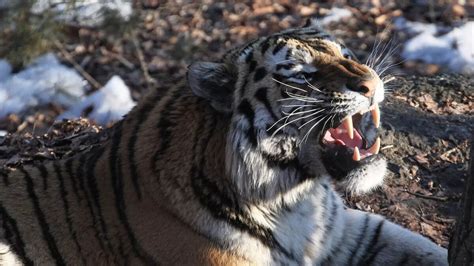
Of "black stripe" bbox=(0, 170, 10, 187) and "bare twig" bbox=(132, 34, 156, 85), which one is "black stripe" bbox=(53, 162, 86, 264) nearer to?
"black stripe" bbox=(0, 170, 10, 187)

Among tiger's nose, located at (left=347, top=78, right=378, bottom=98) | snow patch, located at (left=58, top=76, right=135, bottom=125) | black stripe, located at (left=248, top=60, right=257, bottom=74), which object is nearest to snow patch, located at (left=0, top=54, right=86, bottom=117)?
snow patch, located at (left=58, top=76, right=135, bottom=125)

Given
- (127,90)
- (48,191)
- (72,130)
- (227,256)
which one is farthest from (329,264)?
(127,90)

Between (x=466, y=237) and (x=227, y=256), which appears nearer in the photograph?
(x=466, y=237)

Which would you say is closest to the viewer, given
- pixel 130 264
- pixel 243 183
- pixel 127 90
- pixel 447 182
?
pixel 243 183

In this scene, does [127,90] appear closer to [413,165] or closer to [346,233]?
[413,165]

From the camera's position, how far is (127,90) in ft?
20.8

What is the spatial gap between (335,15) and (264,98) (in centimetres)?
461

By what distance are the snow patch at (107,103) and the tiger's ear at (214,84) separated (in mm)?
3126

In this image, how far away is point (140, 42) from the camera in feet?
24.3

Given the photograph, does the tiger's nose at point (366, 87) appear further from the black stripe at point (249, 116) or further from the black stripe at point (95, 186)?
the black stripe at point (95, 186)

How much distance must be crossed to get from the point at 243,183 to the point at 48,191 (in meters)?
0.82

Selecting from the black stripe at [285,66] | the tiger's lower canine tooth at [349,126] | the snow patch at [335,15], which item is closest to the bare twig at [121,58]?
the snow patch at [335,15]

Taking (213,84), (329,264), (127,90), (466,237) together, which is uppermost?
(213,84)

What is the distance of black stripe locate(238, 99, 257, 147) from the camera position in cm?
278
